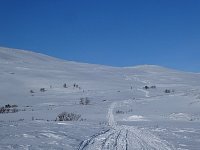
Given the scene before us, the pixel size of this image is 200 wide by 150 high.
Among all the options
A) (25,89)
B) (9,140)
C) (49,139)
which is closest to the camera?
Result: (9,140)

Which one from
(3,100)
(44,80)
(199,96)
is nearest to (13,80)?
(44,80)

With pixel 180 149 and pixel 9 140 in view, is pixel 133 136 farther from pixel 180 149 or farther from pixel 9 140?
pixel 9 140

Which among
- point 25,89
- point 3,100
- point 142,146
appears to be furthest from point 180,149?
point 25,89

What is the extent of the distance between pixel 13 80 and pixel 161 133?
163 feet

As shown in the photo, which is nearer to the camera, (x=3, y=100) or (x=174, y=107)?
(x=174, y=107)

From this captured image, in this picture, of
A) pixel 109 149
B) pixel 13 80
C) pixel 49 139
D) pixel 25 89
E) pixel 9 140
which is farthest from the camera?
pixel 13 80

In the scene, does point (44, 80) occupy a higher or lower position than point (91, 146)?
higher

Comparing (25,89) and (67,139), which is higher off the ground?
(25,89)

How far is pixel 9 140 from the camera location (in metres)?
9.66

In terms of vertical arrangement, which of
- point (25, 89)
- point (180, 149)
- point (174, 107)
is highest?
point (25, 89)

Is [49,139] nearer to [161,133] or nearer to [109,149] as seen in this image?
[109,149]

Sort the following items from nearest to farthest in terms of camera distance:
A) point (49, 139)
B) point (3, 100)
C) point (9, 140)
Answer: point (9, 140) → point (49, 139) → point (3, 100)

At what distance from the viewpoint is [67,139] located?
10477 millimetres

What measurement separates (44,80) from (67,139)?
53.5 meters
